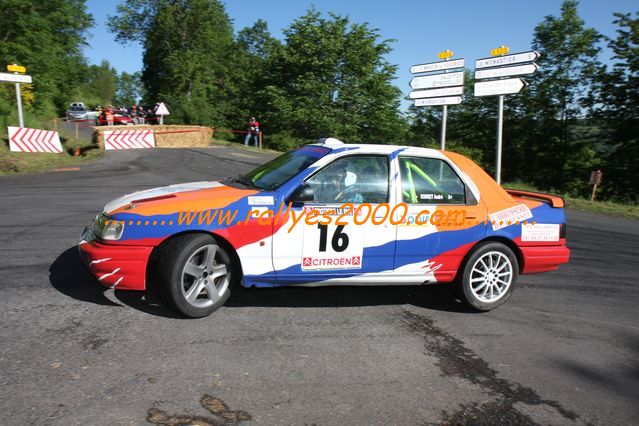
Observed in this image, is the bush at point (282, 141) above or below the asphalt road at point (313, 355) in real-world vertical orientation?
above

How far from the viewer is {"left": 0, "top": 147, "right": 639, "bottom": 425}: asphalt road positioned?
3.08 metres

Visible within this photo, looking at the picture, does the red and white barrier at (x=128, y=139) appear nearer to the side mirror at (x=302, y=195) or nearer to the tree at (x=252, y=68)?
the tree at (x=252, y=68)

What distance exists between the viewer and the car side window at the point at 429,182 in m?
4.90

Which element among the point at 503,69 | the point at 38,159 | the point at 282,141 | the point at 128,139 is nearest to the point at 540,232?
the point at 503,69

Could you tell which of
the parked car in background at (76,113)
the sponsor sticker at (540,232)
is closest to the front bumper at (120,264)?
the sponsor sticker at (540,232)

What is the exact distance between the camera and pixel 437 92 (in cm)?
1526

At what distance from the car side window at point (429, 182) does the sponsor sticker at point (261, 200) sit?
1327 mm

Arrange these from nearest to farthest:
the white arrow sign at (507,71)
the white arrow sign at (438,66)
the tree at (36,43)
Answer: the white arrow sign at (507,71)
the white arrow sign at (438,66)
the tree at (36,43)

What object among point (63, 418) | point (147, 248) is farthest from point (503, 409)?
point (147, 248)

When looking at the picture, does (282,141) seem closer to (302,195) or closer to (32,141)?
(32,141)

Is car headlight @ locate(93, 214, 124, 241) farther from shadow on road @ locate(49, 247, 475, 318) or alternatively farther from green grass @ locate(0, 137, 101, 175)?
green grass @ locate(0, 137, 101, 175)

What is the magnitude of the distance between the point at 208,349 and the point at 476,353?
222 centimetres

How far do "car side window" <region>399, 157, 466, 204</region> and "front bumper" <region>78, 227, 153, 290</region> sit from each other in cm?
252

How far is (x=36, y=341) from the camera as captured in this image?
148 inches
